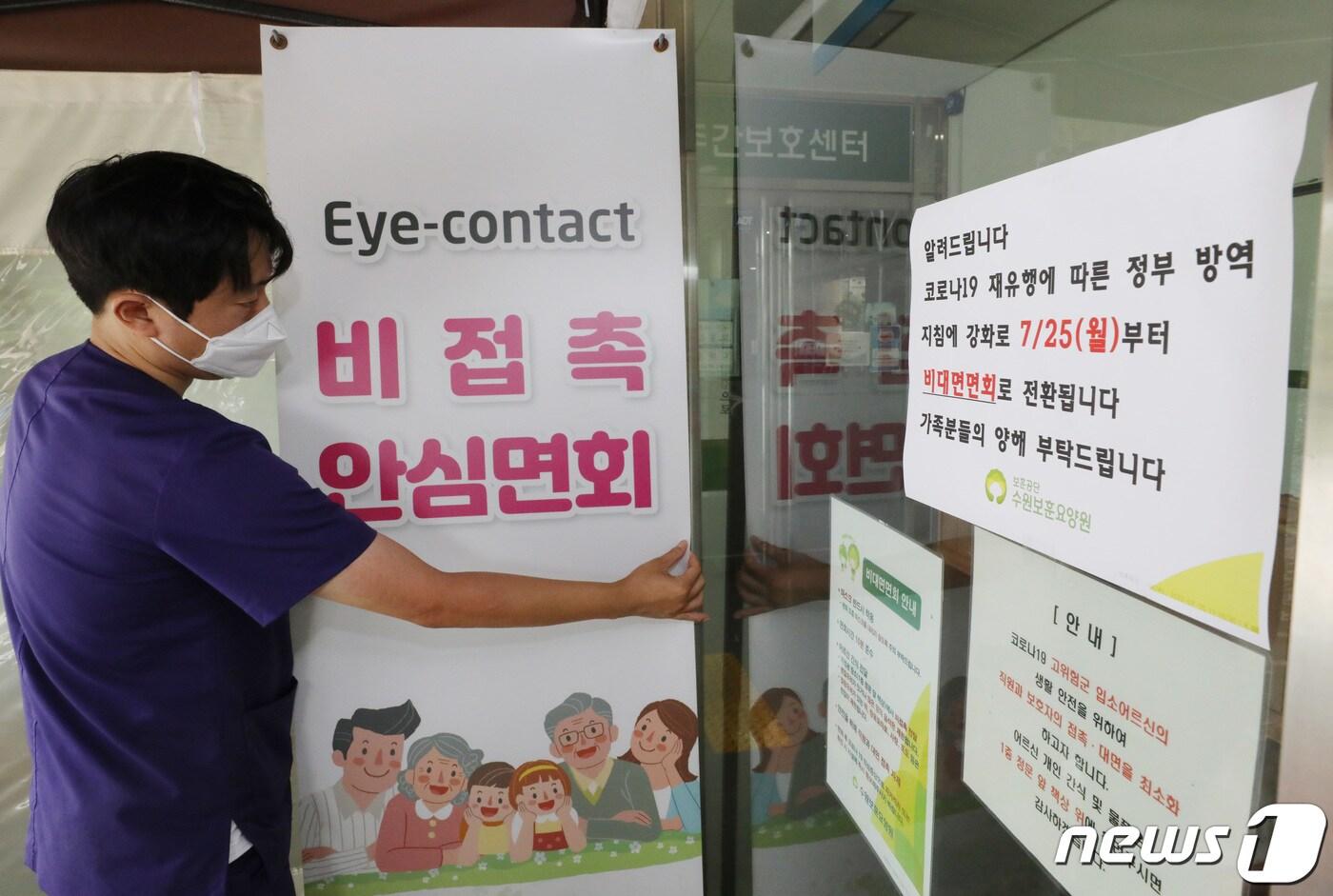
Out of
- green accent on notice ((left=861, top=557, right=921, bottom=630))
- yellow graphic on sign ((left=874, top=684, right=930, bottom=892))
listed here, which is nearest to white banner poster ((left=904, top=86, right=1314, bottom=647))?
green accent on notice ((left=861, top=557, right=921, bottom=630))

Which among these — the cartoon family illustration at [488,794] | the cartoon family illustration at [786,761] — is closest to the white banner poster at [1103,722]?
the cartoon family illustration at [786,761]

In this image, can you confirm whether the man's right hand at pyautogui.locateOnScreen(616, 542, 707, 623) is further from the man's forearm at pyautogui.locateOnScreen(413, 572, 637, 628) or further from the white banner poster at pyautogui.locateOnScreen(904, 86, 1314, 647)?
the white banner poster at pyautogui.locateOnScreen(904, 86, 1314, 647)

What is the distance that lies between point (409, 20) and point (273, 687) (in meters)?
1.29

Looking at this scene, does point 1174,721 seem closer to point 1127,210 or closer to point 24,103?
point 1127,210

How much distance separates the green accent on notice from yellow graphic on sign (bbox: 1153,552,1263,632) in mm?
383

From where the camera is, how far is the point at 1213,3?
547 millimetres

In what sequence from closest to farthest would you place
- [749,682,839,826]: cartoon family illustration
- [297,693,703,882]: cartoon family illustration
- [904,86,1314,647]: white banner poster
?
[904,86,1314,647]: white banner poster
[749,682,839,826]: cartoon family illustration
[297,693,703,882]: cartoon family illustration

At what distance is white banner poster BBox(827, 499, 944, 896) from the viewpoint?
92cm

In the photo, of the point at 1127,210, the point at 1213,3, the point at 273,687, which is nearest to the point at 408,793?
the point at 273,687

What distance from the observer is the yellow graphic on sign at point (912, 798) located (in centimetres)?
94

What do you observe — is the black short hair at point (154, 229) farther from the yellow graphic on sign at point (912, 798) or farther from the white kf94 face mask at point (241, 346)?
the yellow graphic on sign at point (912, 798)

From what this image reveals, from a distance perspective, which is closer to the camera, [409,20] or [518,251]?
[518,251]

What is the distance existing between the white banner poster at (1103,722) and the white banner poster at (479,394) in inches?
27.2

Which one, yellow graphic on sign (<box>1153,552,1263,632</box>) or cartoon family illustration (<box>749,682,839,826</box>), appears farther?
cartoon family illustration (<box>749,682,839,826</box>)
